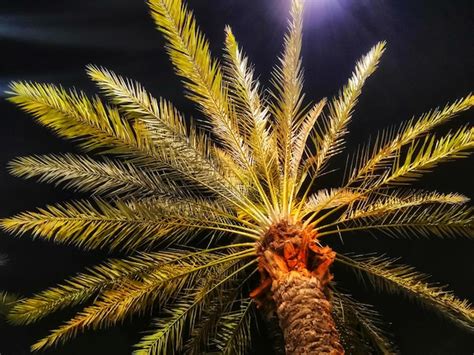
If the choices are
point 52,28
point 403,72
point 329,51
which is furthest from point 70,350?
point 403,72

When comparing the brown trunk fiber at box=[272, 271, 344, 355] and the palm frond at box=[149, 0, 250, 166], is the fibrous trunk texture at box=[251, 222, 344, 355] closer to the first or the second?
the brown trunk fiber at box=[272, 271, 344, 355]

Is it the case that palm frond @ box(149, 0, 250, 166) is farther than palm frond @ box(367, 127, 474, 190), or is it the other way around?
palm frond @ box(367, 127, 474, 190)

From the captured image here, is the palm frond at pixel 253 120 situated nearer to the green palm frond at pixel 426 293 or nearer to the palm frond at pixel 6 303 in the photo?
the green palm frond at pixel 426 293

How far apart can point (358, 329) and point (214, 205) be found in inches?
90.9

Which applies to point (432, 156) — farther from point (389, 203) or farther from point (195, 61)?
point (195, 61)

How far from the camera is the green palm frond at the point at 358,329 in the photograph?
217 inches

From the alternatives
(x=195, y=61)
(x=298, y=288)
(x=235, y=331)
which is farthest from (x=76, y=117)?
(x=235, y=331)

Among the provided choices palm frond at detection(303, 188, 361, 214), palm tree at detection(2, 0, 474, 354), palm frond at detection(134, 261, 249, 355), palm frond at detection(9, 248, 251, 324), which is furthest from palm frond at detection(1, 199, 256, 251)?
palm frond at detection(303, 188, 361, 214)

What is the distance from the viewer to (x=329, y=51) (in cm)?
697

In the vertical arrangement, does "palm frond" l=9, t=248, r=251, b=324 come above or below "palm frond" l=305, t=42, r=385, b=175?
below

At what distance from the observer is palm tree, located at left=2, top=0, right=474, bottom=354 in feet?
16.4

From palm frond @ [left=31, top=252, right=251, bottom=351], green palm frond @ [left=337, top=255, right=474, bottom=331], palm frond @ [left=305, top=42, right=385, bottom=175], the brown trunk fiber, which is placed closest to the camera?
the brown trunk fiber

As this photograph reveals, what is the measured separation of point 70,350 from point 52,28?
4.42m

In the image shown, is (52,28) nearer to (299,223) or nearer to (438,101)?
(299,223)
